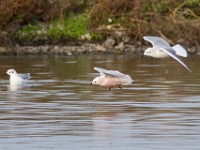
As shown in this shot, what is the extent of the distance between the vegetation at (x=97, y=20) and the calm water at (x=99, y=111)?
873cm

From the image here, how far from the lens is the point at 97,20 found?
35.7 meters

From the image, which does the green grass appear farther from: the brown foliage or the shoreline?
the shoreline

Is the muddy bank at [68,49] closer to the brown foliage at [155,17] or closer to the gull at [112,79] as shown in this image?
the brown foliage at [155,17]

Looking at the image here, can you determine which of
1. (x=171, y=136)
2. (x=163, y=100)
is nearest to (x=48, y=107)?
(x=163, y=100)

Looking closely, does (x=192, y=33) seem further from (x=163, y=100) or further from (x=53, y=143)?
(x=53, y=143)

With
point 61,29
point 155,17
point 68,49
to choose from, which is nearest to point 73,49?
point 68,49

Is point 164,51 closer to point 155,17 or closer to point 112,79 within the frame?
point 112,79

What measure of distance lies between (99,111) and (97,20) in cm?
2030

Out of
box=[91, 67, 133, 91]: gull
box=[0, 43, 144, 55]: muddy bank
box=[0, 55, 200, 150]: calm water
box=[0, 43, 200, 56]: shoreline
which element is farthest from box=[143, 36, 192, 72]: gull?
box=[0, 43, 144, 55]: muddy bank

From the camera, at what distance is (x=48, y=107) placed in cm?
1623

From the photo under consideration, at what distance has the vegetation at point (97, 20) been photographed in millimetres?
34750

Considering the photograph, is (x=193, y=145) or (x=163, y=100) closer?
(x=193, y=145)

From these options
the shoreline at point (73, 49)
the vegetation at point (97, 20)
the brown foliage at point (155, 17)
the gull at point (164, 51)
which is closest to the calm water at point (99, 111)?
the gull at point (164, 51)

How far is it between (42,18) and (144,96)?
62.3 feet
